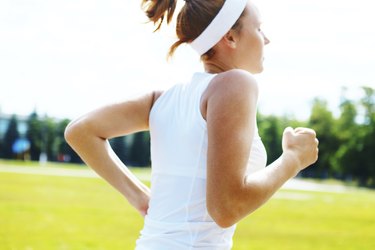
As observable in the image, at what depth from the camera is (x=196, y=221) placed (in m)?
1.60

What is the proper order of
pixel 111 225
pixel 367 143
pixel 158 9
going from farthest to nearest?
1. pixel 367 143
2. pixel 111 225
3. pixel 158 9

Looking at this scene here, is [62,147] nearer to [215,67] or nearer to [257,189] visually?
[215,67]

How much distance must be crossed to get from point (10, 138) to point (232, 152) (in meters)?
74.0

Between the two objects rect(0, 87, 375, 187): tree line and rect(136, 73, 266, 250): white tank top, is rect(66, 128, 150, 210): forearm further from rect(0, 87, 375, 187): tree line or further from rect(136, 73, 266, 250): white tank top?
rect(0, 87, 375, 187): tree line

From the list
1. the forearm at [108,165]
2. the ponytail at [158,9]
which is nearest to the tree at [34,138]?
the forearm at [108,165]

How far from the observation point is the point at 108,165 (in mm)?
2045

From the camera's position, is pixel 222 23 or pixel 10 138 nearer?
pixel 222 23

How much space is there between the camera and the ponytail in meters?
1.82

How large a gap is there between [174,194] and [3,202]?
15.5 meters

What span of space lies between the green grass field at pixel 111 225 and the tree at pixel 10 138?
53.3 metres

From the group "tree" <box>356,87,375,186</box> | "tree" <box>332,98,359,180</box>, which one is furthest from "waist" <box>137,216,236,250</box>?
"tree" <box>332,98,359,180</box>

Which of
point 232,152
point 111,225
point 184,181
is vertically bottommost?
point 111,225

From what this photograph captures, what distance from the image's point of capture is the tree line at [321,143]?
229 feet

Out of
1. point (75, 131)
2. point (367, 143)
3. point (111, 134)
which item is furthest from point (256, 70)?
A: point (367, 143)
